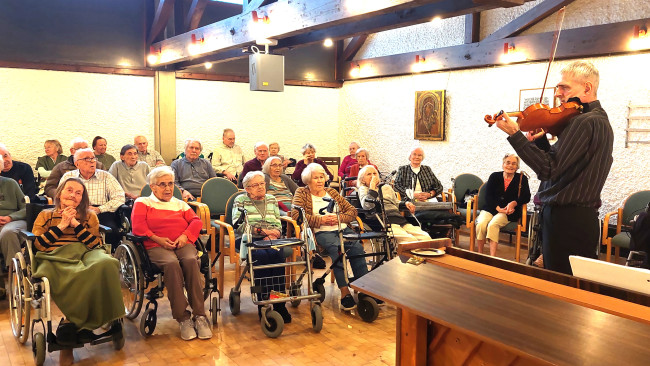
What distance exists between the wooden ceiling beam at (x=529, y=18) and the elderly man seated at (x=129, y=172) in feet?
14.8

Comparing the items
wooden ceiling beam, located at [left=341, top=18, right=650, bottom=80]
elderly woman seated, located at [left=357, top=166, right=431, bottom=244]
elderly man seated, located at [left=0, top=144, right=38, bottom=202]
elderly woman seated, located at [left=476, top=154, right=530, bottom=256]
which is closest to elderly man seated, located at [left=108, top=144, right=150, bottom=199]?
elderly man seated, located at [left=0, top=144, right=38, bottom=202]

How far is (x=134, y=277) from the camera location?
11.8 ft

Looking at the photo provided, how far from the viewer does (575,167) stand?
2354mm

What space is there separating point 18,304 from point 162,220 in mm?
957

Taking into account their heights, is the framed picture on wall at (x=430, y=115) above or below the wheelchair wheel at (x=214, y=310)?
above

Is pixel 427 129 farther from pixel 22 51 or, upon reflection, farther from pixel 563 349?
pixel 563 349

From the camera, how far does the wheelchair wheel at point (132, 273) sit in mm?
3564

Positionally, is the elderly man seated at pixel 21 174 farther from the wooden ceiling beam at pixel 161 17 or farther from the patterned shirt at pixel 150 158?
the wooden ceiling beam at pixel 161 17

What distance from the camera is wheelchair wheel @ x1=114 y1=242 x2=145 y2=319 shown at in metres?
3.56

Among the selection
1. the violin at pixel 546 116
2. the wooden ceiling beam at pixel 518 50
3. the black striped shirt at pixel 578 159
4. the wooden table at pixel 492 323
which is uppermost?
the wooden ceiling beam at pixel 518 50

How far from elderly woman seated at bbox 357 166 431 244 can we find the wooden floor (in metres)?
0.88

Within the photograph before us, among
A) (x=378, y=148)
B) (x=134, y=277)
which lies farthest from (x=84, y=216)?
(x=378, y=148)

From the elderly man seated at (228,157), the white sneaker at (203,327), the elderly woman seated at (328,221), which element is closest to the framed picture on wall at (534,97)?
the elderly woman seated at (328,221)

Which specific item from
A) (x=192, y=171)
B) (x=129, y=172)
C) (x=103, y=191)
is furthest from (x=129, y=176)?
(x=103, y=191)
